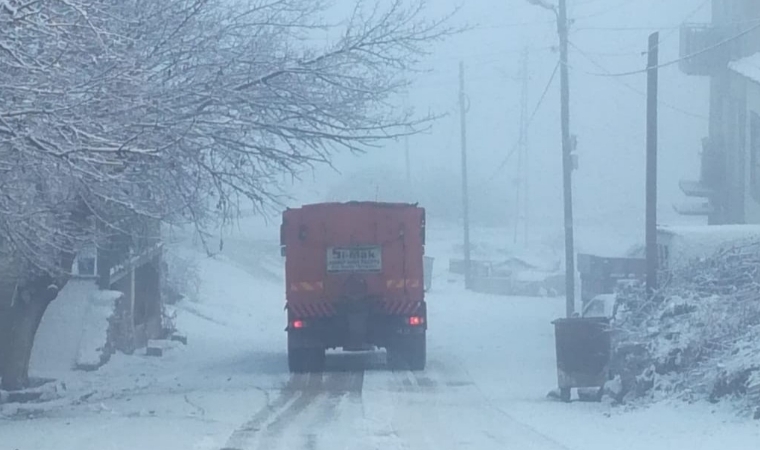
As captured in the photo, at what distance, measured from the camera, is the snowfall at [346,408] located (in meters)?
12.0

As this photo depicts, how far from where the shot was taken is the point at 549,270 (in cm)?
5512

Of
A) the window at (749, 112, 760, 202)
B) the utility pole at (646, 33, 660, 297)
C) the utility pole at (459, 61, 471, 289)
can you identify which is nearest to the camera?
the utility pole at (646, 33, 660, 297)

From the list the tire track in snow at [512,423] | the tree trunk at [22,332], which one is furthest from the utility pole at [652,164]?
the tree trunk at [22,332]

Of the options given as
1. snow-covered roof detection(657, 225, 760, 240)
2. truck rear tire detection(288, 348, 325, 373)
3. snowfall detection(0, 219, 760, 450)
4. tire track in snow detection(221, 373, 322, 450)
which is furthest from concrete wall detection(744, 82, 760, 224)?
tire track in snow detection(221, 373, 322, 450)

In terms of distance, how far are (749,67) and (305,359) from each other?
61.0ft

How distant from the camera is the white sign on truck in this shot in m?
20.3

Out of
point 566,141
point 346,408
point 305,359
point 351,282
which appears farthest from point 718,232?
point 346,408

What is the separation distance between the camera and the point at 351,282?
20.2 m

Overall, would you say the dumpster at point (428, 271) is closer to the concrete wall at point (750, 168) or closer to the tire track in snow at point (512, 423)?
the concrete wall at point (750, 168)

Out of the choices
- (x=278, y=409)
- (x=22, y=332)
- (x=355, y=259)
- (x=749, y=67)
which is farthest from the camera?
(x=749, y=67)

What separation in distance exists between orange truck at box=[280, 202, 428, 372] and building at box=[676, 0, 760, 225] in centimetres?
1610

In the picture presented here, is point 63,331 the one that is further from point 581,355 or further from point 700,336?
point 700,336

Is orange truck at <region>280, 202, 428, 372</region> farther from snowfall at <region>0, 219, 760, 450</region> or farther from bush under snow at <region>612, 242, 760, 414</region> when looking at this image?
bush under snow at <region>612, 242, 760, 414</region>

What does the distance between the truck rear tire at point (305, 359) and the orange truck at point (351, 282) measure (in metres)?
0.02
